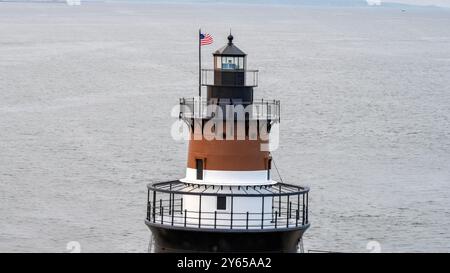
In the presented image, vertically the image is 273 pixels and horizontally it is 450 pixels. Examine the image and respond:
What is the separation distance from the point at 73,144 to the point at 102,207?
19658mm

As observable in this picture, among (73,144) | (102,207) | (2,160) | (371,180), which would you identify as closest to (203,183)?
(102,207)

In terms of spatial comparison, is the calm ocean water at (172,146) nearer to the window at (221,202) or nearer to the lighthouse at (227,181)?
the lighthouse at (227,181)

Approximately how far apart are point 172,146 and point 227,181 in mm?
44671

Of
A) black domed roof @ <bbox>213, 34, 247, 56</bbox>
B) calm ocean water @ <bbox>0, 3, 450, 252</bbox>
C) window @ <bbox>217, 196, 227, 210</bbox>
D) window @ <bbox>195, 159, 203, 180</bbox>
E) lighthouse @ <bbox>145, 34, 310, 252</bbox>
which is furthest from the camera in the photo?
calm ocean water @ <bbox>0, 3, 450, 252</bbox>

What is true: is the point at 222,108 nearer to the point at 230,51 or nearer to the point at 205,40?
the point at 230,51

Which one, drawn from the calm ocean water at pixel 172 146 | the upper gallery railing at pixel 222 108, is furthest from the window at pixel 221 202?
the calm ocean water at pixel 172 146

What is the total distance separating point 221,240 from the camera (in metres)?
24.3

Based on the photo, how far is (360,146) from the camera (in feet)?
244

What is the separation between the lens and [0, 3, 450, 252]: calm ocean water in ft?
162

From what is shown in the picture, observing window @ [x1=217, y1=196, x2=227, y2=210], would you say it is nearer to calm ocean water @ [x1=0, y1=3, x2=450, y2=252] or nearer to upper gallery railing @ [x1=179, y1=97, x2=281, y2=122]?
upper gallery railing @ [x1=179, y1=97, x2=281, y2=122]

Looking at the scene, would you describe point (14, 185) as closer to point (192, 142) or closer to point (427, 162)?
point (427, 162)

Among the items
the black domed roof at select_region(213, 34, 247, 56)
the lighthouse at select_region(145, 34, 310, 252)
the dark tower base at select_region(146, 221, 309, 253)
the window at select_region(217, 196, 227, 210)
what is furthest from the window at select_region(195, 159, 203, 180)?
the black domed roof at select_region(213, 34, 247, 56)

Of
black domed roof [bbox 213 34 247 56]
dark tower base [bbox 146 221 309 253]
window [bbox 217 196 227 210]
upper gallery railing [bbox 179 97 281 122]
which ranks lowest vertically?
dark tower base [bbox 146 221 309 253]

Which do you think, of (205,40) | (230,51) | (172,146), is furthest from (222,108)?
(172,146)
